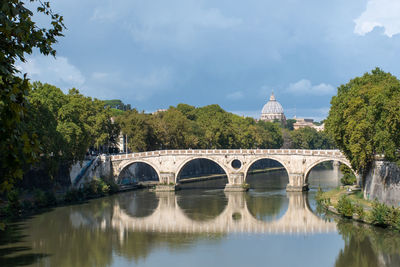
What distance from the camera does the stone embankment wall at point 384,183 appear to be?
38625mm

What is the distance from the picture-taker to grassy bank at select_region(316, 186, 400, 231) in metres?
33.4

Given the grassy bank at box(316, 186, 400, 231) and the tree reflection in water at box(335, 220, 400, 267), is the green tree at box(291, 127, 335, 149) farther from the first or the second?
the tree reflection in water at box(335, 220, 400, 267)

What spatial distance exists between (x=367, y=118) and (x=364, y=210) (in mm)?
7190

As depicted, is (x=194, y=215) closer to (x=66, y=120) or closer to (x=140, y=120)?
(x=66, y=120)

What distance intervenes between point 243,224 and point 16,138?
111ft

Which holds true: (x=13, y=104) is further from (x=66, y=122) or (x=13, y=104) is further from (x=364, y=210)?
(x=66, y=122)

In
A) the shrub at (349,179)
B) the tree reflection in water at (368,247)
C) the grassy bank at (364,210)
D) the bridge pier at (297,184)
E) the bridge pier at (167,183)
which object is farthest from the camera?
the bridge pier at (167,183)

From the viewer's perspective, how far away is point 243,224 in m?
41.2

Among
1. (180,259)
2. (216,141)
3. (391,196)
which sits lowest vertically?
(180,259)

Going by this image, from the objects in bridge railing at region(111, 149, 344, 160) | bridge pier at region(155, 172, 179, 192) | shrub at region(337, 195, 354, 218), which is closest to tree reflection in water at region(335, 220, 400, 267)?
shrub at region(337, 195, 354, 218)

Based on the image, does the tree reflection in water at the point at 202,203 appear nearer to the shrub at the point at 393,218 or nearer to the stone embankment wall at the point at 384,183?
the stone embankment wall at the point at 384,183

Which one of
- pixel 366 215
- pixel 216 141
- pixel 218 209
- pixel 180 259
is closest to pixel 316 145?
pixel 216 141

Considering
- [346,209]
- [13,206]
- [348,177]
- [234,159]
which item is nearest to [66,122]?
[13,206]

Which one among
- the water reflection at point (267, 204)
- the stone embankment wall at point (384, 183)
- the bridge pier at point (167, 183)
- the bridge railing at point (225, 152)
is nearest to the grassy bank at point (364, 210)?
the stone embankment wall at point (384, 183)
